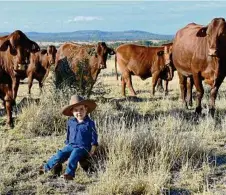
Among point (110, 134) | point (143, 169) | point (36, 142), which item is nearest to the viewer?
point (143, 169)

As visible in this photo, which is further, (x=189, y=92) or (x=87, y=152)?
(x=189, y=92)

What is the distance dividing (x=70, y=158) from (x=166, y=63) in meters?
12.0

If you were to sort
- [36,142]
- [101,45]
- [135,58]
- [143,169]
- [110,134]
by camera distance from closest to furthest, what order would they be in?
[143,169]
[110,134]
[36,142]
[101,45]
[135,58]

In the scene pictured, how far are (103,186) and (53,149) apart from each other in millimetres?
2370

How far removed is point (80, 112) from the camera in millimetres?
7090

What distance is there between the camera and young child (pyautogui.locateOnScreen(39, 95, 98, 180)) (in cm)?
686

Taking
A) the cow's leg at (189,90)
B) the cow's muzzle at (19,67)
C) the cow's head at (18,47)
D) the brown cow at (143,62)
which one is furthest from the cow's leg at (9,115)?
the brown cow at (143,62)

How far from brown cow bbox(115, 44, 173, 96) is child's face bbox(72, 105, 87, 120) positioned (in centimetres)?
1078

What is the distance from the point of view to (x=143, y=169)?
22.2 ft

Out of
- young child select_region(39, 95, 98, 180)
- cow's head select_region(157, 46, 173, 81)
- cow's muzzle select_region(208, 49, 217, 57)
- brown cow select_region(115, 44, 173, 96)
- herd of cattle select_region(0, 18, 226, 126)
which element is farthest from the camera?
brown cow select_region(115, 44, 173, 96)

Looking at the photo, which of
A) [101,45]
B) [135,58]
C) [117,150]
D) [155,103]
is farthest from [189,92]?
[117,150]

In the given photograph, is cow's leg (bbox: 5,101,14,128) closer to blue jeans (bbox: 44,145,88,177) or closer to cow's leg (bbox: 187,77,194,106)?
blue jeans (bbox: 44,145,88,177)

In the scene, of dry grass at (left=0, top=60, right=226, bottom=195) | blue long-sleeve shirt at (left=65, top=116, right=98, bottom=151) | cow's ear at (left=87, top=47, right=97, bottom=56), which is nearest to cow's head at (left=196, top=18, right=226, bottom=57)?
dry grass at (left=0, top=60, right=226, bottom=195)

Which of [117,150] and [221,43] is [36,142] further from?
[221,43]
